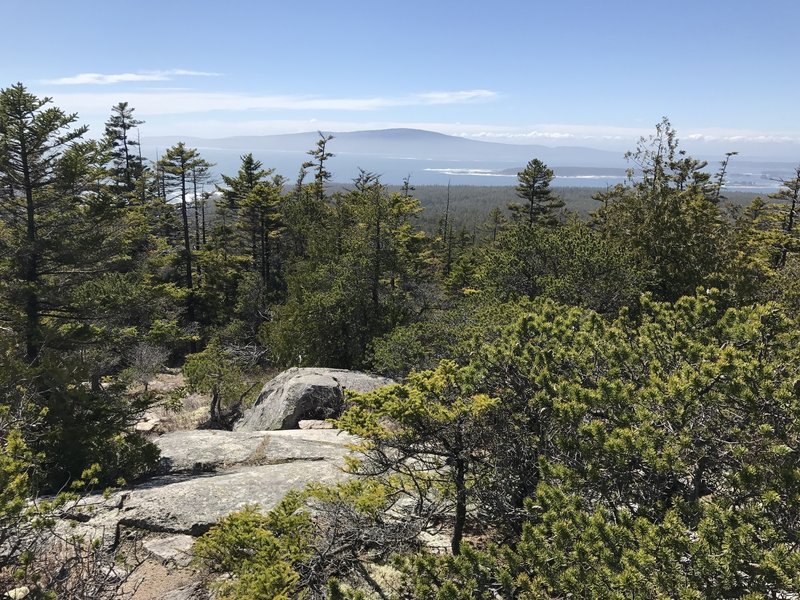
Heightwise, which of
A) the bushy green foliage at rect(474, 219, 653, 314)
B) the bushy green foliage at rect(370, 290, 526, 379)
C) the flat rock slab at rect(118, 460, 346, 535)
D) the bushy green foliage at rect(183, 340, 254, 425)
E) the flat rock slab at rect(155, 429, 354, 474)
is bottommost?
the bushy green foliage at rect(183, 340, 254, 425)

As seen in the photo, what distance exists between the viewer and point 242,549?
5797 millimetres

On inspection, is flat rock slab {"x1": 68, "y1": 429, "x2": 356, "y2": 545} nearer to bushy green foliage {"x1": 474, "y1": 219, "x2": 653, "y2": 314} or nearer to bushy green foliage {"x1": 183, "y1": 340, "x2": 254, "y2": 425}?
bushy green foliage {"x1": 183, "y1": 340, "x2": 254, "y2": 425}

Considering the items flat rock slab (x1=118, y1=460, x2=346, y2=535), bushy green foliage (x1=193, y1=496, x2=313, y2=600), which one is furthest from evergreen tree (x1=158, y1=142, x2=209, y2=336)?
bushy green foliage (x1=193, y1=496, x2=313, y2=600)

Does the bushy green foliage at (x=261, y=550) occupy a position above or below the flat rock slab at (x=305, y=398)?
above

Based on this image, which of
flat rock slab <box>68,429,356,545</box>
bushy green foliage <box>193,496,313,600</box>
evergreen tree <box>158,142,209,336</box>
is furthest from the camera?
evergreen tree <box>158,142,209,336</box>

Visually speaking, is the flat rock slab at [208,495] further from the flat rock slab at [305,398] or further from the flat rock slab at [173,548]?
the flat rock slab at [305,398]

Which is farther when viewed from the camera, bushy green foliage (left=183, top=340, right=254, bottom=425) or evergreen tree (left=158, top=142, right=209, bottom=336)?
evergreen tree (left=158, top=142, right=209, bottom=336)

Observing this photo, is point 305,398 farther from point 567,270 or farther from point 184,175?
point 184,175

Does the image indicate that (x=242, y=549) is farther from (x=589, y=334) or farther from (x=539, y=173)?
(x=539, y=173)

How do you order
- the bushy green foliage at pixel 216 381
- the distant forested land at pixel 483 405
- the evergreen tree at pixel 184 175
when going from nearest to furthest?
the distant forested land at pixel 483 405, the bushy green foliage at pixel 216 381, the evergreen tree at pixel 184 175

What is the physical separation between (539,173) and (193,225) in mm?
30160

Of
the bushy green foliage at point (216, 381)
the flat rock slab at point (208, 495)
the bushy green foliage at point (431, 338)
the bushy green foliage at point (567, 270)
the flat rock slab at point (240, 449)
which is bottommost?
the bushy green foliage at point (216, 381)

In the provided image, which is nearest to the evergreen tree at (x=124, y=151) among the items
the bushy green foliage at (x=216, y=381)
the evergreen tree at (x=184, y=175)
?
the evergreen tree at (x=184, y=175)

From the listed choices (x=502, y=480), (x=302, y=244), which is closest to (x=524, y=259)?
(x=502, y=480)
